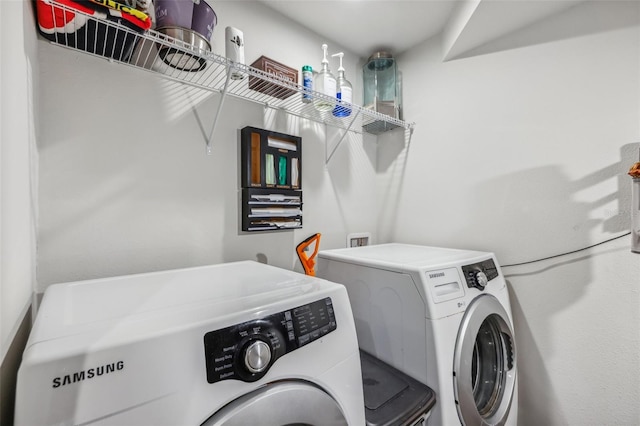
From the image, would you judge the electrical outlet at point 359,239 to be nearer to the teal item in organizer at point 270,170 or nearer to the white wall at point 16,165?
the teal item in organizer at point 270,170

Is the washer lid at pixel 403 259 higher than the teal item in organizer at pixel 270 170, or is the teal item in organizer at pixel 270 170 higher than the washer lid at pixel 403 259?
the teal item in organizer at pixel 270 170

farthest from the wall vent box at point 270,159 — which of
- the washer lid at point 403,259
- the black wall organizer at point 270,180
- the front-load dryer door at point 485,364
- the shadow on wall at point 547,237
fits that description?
the shadow on wall at point 547,237

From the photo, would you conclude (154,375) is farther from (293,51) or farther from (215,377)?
(293,51)

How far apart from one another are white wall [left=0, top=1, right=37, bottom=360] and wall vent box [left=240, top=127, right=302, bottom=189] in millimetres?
700

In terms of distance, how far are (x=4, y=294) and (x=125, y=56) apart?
2.90 ft

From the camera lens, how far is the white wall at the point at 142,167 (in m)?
0.88

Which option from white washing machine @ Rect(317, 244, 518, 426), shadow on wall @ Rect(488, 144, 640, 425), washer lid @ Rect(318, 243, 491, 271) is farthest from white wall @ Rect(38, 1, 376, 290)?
shadow on wall @ Rect(488, 144, 640, 425)

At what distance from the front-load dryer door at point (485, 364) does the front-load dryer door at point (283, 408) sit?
0.59 metres

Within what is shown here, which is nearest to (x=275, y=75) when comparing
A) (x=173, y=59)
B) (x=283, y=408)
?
(x=173, y=59)

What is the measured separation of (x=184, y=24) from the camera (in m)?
0.91

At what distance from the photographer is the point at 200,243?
1178 mm

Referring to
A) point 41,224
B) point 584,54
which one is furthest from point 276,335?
point 584,54

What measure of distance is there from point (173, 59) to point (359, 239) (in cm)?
145

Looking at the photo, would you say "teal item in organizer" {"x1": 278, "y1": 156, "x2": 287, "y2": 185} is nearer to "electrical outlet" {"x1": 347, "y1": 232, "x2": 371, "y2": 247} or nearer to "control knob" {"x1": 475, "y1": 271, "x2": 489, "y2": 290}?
"electrical outlet" {"x1": 347, "y1": 232, "x2": 371, "y2": 247}
